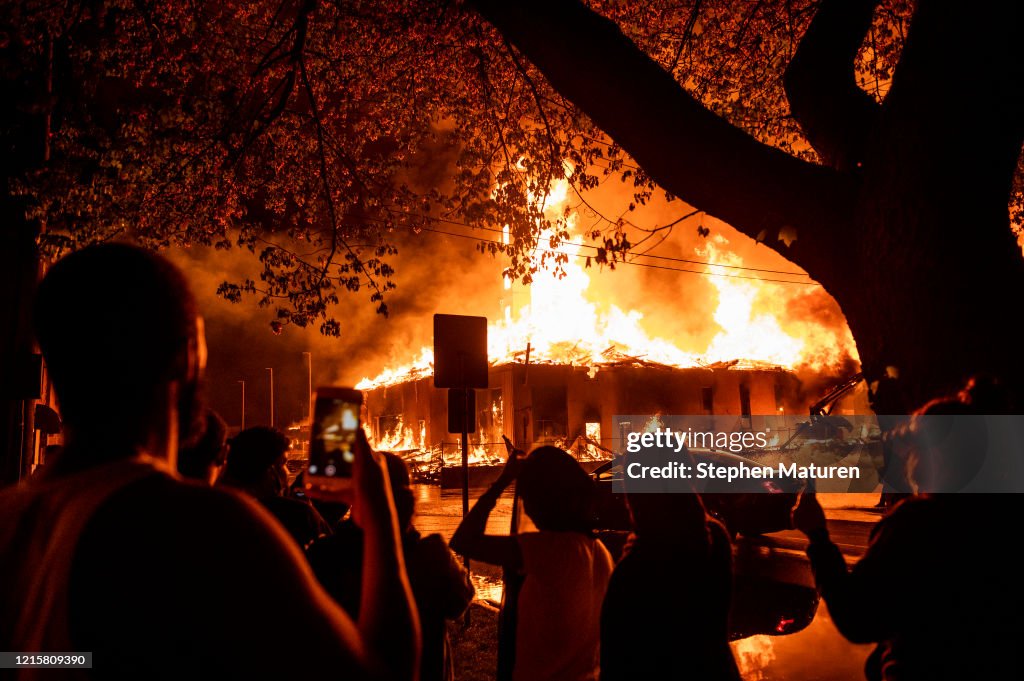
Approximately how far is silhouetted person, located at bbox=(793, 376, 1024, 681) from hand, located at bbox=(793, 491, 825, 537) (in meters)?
0.24

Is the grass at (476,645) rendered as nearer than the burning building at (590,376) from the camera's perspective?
Yes

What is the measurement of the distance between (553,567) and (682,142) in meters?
2.59

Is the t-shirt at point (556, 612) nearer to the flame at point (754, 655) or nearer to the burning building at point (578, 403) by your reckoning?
the flame at point (754, 655)

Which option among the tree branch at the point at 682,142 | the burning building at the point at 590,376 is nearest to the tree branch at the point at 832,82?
the tree branch at the point at 682,142

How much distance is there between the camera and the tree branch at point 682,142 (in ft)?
12.1

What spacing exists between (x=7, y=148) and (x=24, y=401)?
3.67 m

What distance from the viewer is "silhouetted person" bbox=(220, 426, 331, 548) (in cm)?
396

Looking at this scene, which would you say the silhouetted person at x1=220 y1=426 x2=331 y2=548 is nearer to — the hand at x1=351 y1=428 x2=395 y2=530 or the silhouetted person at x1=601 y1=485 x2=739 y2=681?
the silhouetted person at x1=601 y1=485 x2=739 y2=681

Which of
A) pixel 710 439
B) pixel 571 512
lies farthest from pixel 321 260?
pixel 710 439

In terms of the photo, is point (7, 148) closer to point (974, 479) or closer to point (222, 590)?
point (222, 590)

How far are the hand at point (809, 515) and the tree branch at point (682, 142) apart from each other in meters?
1.53

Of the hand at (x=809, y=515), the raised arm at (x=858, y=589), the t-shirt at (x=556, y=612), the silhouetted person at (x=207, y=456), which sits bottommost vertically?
the t-shirt at (x=556, y=612)

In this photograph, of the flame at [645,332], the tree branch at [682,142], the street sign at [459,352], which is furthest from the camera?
the flame at [645,332]

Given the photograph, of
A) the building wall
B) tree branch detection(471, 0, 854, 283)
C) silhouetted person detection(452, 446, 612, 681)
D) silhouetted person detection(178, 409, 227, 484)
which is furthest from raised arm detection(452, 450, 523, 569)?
the building wall
